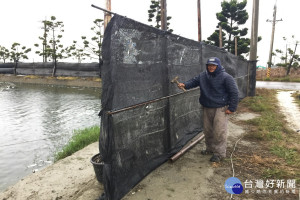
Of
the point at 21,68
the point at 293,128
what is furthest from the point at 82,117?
the point at 21,68

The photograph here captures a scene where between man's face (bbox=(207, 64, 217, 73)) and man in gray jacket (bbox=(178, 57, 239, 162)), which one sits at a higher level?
man's face (bbox=(207, 64, 217, 73))

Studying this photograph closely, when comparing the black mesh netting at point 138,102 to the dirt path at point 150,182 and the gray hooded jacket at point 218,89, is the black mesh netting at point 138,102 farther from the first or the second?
the gray hooded jacket at point 218,89

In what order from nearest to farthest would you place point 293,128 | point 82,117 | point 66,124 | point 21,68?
1. point 293,128
2. point 66,124
3. point 82,117
4. point 21,68

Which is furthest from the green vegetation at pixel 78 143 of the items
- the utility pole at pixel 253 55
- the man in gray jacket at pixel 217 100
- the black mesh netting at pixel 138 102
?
the utility pole at pixel 253 55

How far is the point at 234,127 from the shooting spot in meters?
6.04

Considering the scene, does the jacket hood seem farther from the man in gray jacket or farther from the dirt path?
the dirt path

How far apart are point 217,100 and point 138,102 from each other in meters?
1.47

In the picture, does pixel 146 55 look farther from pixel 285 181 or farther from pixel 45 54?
pixel 45 54

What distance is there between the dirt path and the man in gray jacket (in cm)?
36

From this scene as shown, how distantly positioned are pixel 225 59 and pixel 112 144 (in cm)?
592

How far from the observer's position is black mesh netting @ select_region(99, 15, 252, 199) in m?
2.47

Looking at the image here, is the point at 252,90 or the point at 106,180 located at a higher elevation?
the point at 252,90
